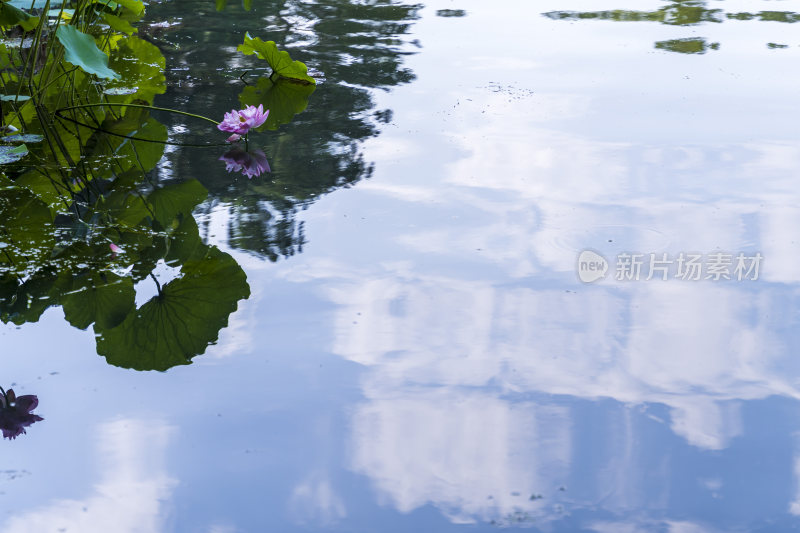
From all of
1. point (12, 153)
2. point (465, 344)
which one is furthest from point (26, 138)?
point (465, 344)

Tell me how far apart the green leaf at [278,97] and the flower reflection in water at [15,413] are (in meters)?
1.33

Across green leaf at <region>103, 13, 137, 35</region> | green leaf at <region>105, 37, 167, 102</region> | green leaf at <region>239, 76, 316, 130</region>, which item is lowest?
green leaf at <region>239, 76, 316, 130</region>

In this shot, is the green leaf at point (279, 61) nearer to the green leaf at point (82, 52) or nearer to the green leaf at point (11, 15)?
the green leaf at point (11, 15)

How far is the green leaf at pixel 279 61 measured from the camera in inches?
107

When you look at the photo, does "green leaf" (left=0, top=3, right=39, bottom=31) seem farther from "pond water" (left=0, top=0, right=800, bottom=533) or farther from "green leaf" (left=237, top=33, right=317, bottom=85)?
"green leaf" (left=237, top=33, right=317, bottom=85)

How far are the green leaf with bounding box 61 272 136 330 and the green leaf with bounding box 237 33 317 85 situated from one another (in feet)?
4.59

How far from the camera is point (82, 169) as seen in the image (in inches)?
80.4

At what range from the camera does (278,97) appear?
106 inches

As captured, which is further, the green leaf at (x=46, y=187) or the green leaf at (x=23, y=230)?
the green leaf at (x=46, y=187)

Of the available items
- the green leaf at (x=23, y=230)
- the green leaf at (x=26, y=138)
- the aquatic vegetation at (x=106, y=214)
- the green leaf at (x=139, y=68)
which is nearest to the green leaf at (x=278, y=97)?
the aquatic vegetation at (x=106, y=214)

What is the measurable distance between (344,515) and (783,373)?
71 centimetres

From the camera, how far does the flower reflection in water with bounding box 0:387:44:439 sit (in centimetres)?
113

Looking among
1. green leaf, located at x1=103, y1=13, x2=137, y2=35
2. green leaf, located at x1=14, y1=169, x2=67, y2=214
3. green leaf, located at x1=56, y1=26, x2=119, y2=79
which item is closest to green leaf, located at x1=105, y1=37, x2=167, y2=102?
green leaf, located at x1=103, y1=13, x2=137, y2=35

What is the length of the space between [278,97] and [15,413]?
1708mm
